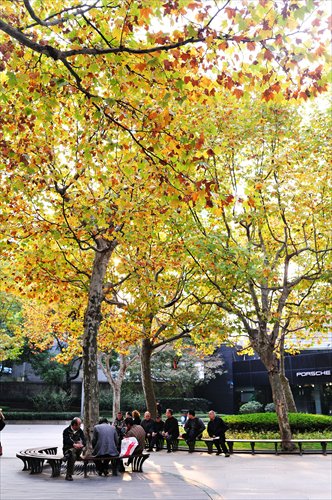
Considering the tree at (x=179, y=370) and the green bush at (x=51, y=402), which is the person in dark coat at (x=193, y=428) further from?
the green bush at (x=51, y=402)

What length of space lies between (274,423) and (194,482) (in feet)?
33.4

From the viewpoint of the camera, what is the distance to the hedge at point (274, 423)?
20219 millimetres

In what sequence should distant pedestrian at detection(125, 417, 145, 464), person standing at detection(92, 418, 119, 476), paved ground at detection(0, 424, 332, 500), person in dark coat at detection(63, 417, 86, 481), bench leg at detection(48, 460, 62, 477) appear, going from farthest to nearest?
1. distant pedestrian at detection(125, 417, 145, 464)
2. person standing at detection(92, 418, 119, 476)
3. bench leg at detection(48, 460, 62, 477)
4. person in dark coat at detection(63, 417, 86, 481)
5. paved ground at detection(0, 424, 332, 500)

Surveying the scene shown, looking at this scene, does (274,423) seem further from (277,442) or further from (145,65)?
(145,65)

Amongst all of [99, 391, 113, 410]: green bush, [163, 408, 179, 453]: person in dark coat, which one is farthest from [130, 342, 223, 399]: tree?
[163, 408, 179, 453]: person in dark coat

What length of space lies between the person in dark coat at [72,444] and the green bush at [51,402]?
3251cm

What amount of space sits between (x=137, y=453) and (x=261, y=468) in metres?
3.22

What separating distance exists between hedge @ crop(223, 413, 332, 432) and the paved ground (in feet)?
16.5

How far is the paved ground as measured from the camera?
9.28 m

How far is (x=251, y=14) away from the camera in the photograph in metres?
5.77

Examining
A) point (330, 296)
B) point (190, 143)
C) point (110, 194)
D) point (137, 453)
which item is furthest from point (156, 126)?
point (330, 296)

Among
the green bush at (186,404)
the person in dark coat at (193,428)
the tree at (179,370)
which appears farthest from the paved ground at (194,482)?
the green bush at (186,404)

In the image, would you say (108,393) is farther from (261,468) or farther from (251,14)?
(251,14)

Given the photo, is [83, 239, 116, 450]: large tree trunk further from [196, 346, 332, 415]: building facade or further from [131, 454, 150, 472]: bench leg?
[196, 346, 332, 415]: building facade
